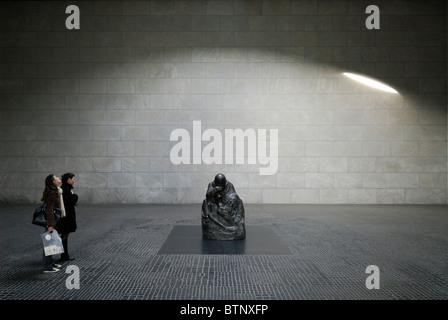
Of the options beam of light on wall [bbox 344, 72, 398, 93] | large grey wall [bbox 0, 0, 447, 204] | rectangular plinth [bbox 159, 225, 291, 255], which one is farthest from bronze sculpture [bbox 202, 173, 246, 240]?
beam of light on wall [bbox 344, 72, 398, 93]

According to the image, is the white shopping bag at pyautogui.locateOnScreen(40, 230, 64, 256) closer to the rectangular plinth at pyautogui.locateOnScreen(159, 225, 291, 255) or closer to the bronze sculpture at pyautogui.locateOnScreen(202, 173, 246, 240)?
the rectangular plinth at pyautogui.locateOnScreen(159, 225, 291, 255)

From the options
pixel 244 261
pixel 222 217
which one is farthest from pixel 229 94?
pixel 244 261

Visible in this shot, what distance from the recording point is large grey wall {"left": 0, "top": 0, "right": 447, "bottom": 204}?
13828 mm

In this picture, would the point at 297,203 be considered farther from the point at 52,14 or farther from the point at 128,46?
the point at 52,14

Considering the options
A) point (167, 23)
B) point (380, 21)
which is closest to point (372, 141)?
point (380, 21)

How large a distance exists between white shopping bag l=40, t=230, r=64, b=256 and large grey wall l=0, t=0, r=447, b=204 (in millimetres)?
7907

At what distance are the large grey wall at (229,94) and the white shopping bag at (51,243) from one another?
7.91 m

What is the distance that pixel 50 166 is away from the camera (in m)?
13.8

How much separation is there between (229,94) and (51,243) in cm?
936

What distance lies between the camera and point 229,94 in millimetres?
13883

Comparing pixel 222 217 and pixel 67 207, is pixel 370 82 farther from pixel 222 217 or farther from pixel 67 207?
pixel 67 207

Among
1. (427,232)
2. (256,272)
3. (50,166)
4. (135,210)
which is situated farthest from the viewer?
(50,166)

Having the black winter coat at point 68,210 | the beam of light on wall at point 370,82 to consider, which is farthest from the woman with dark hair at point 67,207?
the beam of light on wall at point 370,82

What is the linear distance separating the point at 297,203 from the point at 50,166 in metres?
9.35
